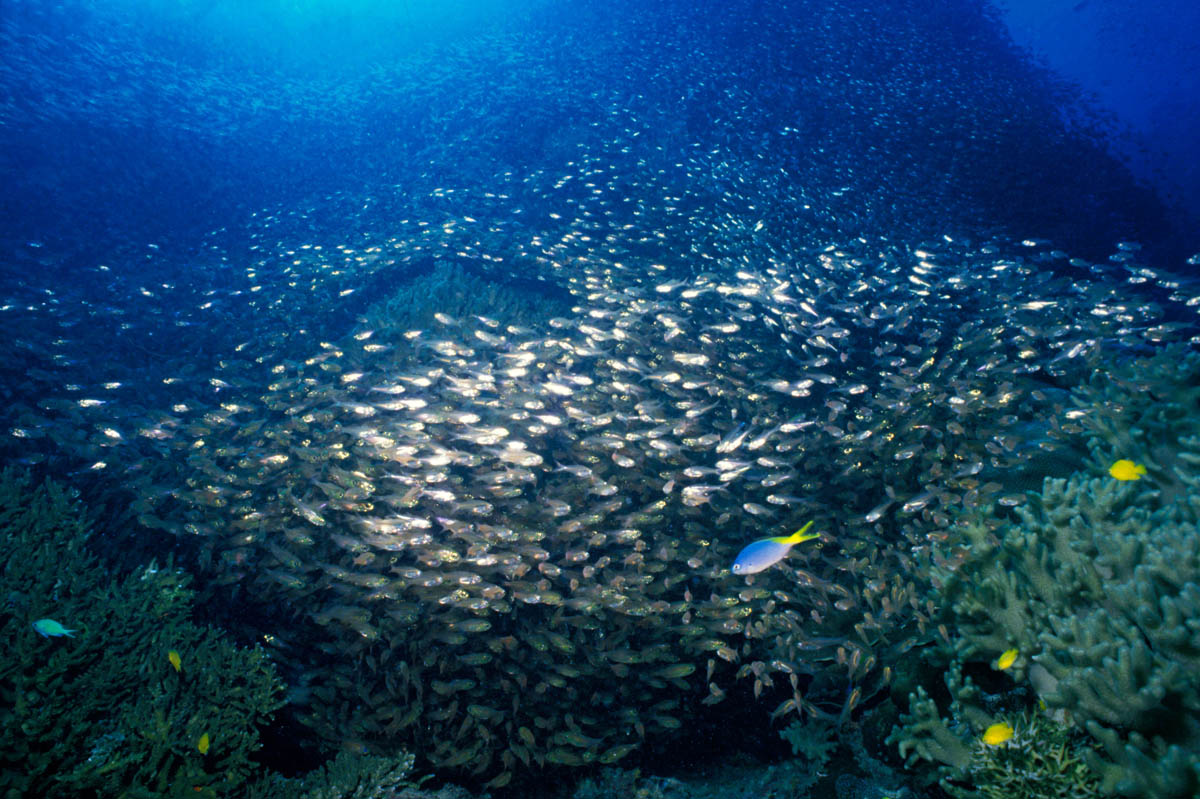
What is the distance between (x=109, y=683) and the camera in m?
4.16

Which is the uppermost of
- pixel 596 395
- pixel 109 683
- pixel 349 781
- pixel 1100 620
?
pixel 1100 620

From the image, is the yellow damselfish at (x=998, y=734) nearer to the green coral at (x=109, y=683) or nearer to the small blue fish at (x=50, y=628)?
the green coral at (x=109, y=683)

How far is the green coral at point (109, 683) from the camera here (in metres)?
3.56

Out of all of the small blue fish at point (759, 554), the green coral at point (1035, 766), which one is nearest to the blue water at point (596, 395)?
the green coral at point (1035, 766)

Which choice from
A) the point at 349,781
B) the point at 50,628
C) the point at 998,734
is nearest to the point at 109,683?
the point at 50,628

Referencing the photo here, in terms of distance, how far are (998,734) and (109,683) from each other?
20.2 feet

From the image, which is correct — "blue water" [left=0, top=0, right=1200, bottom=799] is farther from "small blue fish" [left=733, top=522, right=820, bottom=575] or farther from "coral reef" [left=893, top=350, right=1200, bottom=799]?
"small blue fish" [left=733, top=522, right=820, bottom=575]

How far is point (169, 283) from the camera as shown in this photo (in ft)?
42.0

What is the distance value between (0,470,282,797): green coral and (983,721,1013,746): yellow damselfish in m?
5.08

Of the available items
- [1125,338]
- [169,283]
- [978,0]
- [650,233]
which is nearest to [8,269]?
[169,283]

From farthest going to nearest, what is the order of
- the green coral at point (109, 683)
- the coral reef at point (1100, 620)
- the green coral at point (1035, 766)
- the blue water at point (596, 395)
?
the blue water at point (596, 395), the green coral at point (109, 683), the green coral at point (1035, 766), the coral reef at point (1100, 620)

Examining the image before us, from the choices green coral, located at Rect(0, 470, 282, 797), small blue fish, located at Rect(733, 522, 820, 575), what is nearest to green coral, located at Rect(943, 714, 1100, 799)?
small blue fish, located at Rect(733, 522, 820, 575)

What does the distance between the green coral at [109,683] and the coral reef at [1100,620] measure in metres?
5.04

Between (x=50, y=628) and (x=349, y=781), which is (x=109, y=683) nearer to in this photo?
(x=50, y=628)
